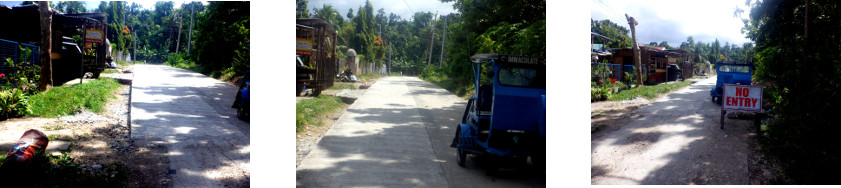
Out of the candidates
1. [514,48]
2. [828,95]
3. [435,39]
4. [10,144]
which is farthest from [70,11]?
[435,39]

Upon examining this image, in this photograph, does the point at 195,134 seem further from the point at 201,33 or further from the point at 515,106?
the point at 201,33

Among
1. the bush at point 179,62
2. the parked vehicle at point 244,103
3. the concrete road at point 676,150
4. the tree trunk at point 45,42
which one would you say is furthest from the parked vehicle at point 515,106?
the bush at point 179,62

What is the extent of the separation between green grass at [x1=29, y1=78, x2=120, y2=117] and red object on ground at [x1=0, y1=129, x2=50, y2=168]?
1.90m

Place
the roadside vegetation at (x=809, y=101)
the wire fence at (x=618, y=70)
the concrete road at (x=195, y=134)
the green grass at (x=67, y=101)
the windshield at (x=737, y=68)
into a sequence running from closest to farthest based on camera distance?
the roadside vegetation at (x=809, y=101)
the concrete road at (x=195, y=134)
the green grass at (x=67, y=101)
the windshield at (x=737, y=68)
the wire fence at (x=618, y=70)

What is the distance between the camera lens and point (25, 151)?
11.2 ft

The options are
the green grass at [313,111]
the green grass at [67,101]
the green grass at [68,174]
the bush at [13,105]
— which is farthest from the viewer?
the green grass at [313,111]

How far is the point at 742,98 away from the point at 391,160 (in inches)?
149

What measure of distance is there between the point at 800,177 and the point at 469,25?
1055cm

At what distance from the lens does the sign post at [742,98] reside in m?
4.50

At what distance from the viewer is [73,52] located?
9.54 meters

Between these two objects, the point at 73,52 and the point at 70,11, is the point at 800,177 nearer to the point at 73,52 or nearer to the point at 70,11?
the point at 70,11

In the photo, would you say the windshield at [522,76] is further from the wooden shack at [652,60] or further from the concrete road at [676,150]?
the wooden shack at [652,60]

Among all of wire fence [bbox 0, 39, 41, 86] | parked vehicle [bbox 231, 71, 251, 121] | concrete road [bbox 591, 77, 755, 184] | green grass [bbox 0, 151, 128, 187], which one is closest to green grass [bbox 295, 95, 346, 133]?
parked vehicle [bbox 231, 71, 251, 121]

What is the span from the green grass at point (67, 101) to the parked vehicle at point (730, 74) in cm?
833
